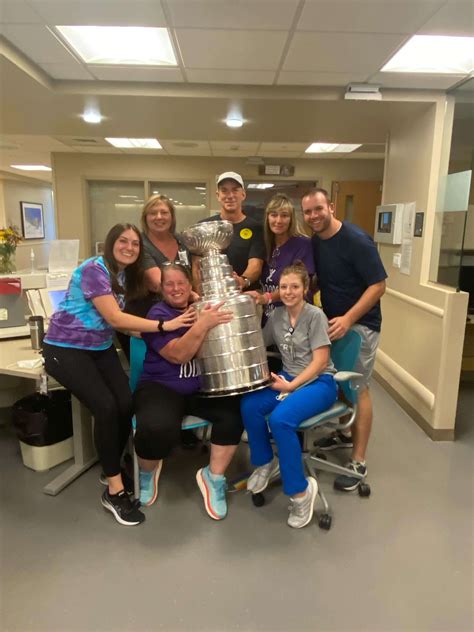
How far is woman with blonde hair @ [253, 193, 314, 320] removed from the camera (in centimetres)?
232

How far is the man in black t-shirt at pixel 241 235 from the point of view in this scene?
2451mm

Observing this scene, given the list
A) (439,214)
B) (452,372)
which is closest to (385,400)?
(452,372)

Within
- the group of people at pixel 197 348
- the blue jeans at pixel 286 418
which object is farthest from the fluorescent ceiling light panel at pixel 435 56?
the blue jeans at pixel 286 418

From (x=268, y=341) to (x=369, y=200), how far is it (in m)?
4.91

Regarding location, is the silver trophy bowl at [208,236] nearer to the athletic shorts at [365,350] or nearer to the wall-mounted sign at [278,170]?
the athletic shorts at [365,350]

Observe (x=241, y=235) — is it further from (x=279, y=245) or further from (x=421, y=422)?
(x=421, y=422)

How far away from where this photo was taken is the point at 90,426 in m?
2.51

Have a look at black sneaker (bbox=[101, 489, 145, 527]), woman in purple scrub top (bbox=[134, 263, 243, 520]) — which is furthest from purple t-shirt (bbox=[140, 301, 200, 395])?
black sneaker (bbox=[101, 489, 145, 527])

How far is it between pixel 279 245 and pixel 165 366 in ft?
3.08

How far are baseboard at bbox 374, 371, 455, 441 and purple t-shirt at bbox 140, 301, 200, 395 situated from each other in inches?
69.1

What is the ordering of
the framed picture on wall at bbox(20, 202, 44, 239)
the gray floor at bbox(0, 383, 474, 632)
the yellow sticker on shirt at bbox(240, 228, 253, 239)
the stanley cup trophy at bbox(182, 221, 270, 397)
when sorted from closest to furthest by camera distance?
the gray floor at bbox(0, 383, 474, 632) < the stanley cup trophy at bbox(182, 221, 270, 397) < the yellow sticker on shirt at bbox(240, 228, 253, 239) < the framed picture on wall at bbox(20, 202, 44, 239)

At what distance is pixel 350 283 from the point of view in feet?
7.65

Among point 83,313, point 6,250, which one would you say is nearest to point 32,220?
point 6,250

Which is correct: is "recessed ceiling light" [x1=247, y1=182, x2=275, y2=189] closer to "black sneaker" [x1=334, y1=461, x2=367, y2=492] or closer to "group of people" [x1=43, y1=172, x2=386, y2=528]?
"group of people" [x1=43, y1=172, x2=386, y2=528]
